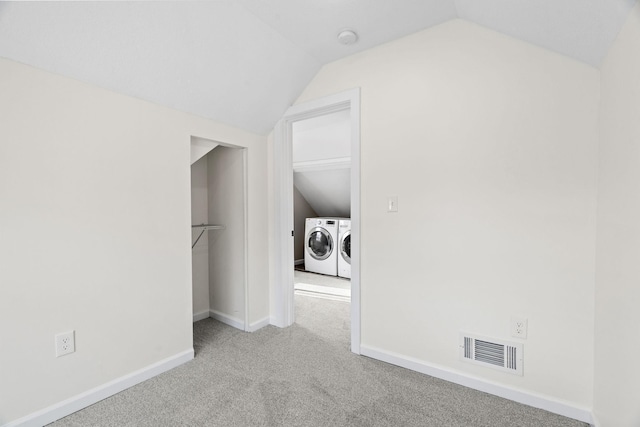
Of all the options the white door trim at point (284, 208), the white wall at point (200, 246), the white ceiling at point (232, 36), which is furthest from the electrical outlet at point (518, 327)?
the white wall at point (200, 246)

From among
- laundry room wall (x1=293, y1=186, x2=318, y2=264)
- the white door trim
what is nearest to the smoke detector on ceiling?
the white door trim

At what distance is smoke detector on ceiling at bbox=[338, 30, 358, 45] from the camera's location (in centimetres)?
190

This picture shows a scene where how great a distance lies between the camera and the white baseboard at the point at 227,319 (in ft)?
8.63

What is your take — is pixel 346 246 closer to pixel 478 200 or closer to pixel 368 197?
pixel 368 197

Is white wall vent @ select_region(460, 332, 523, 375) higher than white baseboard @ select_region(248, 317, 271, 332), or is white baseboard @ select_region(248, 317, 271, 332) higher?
white wall vent @ select_region(460, 332, 523, 375)

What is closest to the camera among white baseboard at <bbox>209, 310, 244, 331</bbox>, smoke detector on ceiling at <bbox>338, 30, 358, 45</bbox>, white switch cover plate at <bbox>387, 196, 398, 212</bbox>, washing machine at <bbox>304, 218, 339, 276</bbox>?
smoke detector on ceiling at <bbox>338, 30, 358, 45</bbox>

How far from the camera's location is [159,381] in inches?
71.9

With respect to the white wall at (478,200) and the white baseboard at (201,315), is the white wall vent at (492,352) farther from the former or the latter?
the white baseboard at (201,315)

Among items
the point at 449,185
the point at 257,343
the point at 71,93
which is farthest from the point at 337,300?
the point at 71,93

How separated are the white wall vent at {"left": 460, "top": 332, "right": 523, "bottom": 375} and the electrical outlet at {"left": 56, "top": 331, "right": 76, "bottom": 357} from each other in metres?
2.19

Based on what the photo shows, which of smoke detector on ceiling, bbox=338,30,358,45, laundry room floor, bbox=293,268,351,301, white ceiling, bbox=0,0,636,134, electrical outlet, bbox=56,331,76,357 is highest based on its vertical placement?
smoke detector on ceiling, bbox=338,30,358,45

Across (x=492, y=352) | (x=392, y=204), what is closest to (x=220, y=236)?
(x=392, y=204)

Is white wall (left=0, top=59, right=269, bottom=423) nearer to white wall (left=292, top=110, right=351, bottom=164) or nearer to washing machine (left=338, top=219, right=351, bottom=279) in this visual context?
white wall (left=292, top=110, right=351, bottom=164)

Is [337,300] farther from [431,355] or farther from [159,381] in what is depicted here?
[159,381]
